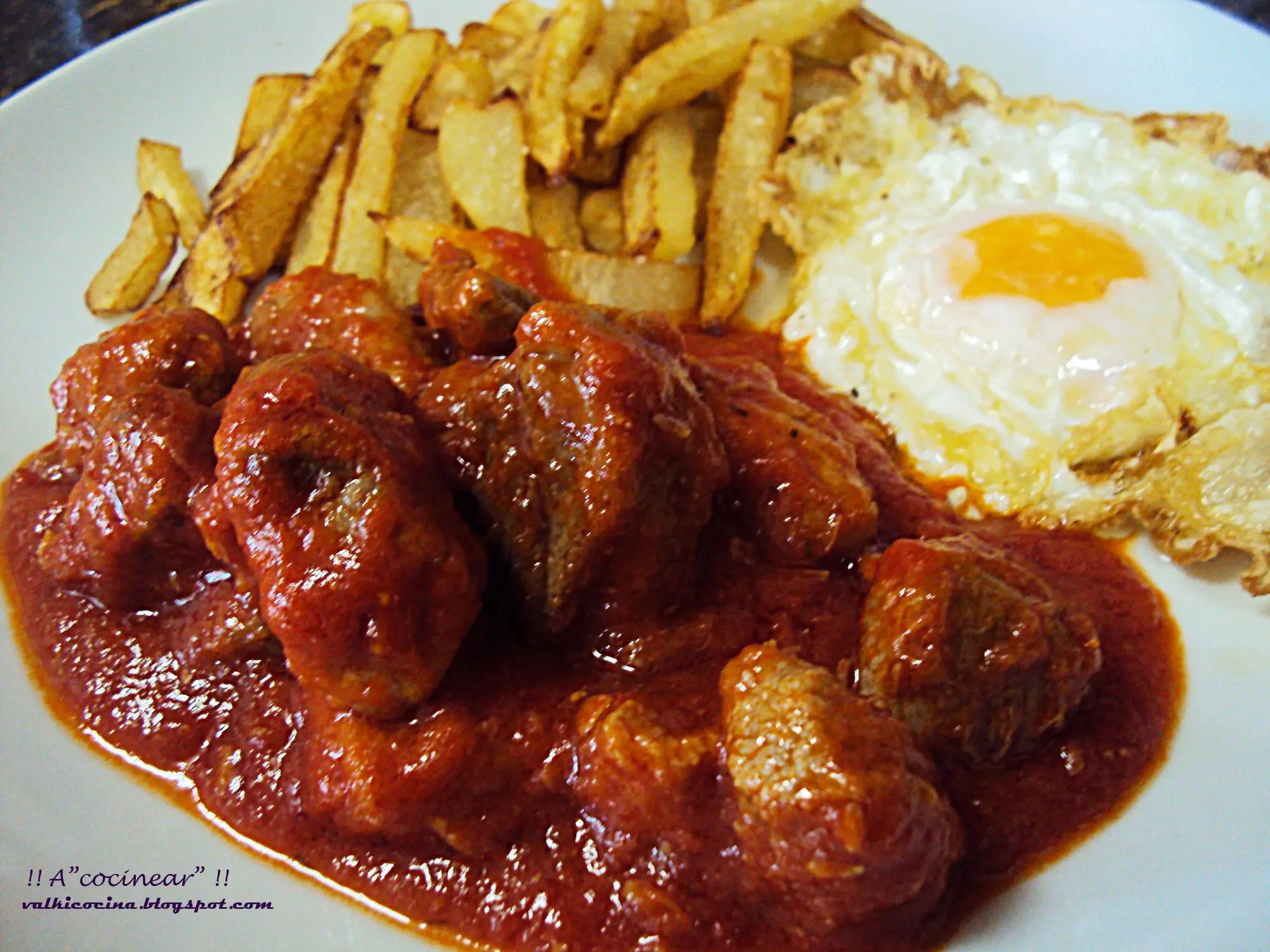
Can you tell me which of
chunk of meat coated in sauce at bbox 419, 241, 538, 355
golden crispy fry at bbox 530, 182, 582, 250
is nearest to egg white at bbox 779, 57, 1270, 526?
golden crispy fry at bbox 530, 182, 582, 250

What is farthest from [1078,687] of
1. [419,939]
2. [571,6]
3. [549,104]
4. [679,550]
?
[571,6]

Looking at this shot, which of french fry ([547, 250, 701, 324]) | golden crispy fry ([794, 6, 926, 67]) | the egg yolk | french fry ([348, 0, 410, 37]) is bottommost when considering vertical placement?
the egg yolk

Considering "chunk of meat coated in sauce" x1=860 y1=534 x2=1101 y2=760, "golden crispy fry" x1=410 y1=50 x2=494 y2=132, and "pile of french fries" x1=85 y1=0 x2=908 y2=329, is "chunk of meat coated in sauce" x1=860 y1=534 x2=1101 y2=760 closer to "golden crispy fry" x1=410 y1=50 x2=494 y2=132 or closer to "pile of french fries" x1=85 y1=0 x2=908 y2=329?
"pile of french fries" x1=85 y1=0 x2=908 y2=329

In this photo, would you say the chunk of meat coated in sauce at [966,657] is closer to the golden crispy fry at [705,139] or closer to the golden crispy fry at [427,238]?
the golden crispy fry at [427,238]

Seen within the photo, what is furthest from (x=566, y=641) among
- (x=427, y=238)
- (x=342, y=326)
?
(x=427, y=238)

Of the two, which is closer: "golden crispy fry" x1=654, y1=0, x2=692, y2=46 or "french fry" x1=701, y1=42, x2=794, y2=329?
"french fry" x1=701, y1=42, x2=794, y2=329

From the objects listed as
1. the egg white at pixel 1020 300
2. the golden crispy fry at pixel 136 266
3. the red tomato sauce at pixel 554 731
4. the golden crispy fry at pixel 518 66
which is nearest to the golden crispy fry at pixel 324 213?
the golden crispy fry at pixel 136 266
